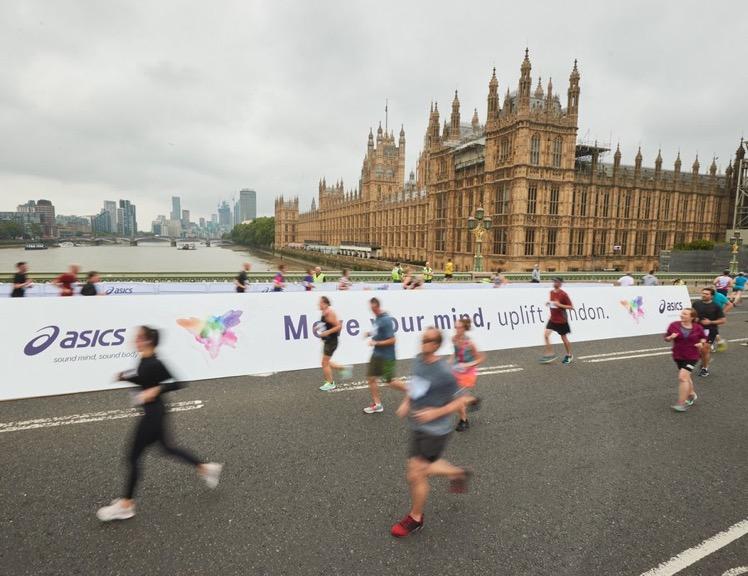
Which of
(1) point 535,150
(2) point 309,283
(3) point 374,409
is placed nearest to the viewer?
(3) point 374,409

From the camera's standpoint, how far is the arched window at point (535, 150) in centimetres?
3950

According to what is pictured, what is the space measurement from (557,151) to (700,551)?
4272cm

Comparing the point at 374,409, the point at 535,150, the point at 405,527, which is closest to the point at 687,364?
the point at 374,409

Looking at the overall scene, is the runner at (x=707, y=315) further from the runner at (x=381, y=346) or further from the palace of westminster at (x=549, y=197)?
the palace of westminster at (x=549, y=197)

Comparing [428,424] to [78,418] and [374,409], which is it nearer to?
[374,409]

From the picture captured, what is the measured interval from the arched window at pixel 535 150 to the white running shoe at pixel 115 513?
42326 mm

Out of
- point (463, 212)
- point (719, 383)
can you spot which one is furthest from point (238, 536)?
point (463, 212)

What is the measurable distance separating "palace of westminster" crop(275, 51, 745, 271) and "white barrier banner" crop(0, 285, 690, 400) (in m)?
31.3

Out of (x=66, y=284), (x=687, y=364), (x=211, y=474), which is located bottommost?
(x=211, y=474)

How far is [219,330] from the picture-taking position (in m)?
8.79

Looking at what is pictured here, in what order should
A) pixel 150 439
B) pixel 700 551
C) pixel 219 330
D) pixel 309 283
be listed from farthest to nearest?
1. pixel 309 283
2. pixel 219 330
3. pixel 150 439
4. pixel 700 551

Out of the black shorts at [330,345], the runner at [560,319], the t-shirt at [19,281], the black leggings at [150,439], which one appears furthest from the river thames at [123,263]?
the black leggings at [150,439]

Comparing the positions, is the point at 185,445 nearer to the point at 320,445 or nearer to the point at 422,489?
the point at 320,445

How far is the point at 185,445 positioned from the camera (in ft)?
18.3
